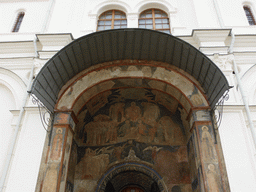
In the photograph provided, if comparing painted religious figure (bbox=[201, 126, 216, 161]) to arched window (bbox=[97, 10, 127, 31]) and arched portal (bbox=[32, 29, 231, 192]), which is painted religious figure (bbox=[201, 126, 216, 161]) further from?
arched window (bbox=[97, 10, 127, 31])

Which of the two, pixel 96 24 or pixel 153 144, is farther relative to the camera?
pixel 96 24

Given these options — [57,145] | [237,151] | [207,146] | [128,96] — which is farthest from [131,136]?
[237,151]

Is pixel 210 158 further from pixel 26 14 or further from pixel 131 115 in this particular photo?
pixel 26 14

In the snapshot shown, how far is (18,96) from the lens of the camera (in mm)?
7637

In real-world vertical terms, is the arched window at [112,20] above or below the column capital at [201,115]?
above

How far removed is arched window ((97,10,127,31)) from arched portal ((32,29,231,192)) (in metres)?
2.57

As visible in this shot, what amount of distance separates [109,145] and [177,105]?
288 centimetres

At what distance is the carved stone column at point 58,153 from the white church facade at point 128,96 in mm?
29

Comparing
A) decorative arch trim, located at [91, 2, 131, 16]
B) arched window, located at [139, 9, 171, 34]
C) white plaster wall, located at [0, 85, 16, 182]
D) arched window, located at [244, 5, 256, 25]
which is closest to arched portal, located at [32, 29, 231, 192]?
white plaster wall, located at [0, 85, 16, 182]

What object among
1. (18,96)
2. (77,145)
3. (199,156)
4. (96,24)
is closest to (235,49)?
(199,156)

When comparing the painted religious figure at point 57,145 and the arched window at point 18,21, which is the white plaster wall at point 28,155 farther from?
the arched window at point 18,21

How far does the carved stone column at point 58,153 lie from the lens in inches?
234

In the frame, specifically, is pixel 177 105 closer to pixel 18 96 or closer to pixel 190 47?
pixel 190 47

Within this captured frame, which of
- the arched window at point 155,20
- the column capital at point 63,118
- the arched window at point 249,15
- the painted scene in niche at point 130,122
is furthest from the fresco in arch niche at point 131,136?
the arched window at point 249,15
